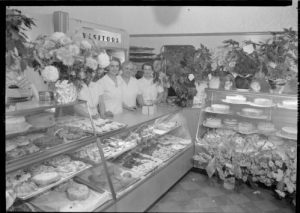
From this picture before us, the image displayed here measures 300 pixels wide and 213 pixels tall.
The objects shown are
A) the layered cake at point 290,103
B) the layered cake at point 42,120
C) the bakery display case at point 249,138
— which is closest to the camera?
the layered cake at point 42,120

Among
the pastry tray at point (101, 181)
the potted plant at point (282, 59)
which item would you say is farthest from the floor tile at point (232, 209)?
the potted plant at point (282, 59)

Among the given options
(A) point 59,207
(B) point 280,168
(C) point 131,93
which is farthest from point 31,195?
(B) point 280,168

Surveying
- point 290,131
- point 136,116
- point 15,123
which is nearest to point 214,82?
point 290,131

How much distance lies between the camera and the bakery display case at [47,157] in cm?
150

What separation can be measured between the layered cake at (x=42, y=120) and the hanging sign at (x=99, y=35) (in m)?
1.75

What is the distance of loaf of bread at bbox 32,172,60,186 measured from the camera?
175cm

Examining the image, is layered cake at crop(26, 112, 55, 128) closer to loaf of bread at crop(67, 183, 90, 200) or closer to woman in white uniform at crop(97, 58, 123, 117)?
loaf of bread at crop(67, 183, 90, 200)

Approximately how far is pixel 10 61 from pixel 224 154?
2.56 metres

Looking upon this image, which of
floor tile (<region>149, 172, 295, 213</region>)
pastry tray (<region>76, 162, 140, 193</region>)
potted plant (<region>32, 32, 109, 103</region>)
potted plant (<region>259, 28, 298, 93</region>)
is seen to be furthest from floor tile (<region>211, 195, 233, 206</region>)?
potted plant (<region>259, 28, 298, 93</region>)

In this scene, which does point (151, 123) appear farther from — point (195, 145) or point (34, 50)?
point (34, 50)

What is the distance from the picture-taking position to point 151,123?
2945 mm

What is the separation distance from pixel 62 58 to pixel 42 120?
1.58ft

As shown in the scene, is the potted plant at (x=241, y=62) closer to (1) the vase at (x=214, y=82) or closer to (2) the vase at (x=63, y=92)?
(1) the vase at (x=214, y=82)

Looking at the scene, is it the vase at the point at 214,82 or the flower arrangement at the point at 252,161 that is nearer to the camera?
the flower arrangement at the point at 252,161
